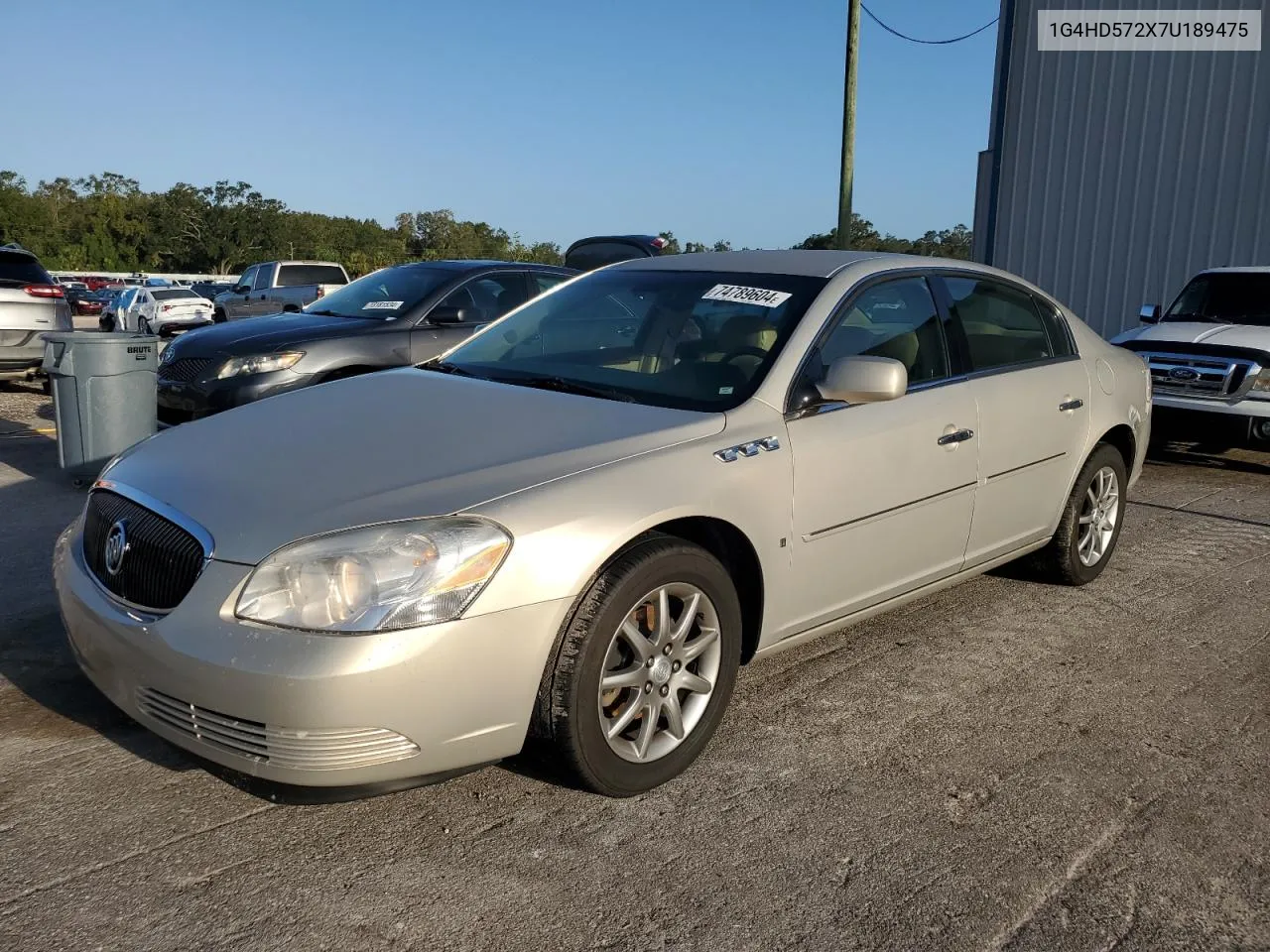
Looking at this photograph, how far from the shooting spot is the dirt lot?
2473mm

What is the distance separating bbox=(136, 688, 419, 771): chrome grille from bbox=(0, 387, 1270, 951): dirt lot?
1.02 feet

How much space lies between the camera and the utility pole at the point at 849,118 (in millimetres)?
16578

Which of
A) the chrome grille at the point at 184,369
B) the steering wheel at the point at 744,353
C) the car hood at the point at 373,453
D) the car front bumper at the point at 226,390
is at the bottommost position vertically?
the car front bumper at the point at 226,390

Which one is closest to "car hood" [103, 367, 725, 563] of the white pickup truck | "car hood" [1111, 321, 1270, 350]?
the white pickup truck

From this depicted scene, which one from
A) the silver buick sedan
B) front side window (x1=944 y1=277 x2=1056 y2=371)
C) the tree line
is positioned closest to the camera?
the silver buick sedan

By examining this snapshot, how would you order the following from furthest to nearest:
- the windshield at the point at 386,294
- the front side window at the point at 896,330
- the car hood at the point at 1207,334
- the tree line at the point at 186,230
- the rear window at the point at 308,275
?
the tree line at the point at 186,230
the rear window at the point at 308,275
the car hood at the point at 1207,334
the windshield at the point at 386,294
the front side window at the point at 896,330

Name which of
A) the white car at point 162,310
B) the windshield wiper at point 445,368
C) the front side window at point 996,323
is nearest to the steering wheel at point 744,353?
the windshield wiper at point 445,368

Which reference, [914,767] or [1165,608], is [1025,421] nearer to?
[1165,608]

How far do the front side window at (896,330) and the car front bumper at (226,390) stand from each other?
4.42 meters

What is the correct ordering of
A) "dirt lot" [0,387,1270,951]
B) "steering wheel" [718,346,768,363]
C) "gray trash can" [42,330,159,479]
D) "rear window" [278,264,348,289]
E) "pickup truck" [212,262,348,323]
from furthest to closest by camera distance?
"rear window" [278,264,348,289], "pickup truck" [212,262,348,323], "gray trash can" [42,330,159,479], "steering wheel" [718,346,768,363], "dirt lot" [0,387,1270,951]

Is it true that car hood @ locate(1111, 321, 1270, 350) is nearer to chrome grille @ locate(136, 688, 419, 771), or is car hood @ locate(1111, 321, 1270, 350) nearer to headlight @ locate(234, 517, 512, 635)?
headlight @ locate(234, 517, 512, 635)

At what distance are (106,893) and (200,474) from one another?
1123 millimetres

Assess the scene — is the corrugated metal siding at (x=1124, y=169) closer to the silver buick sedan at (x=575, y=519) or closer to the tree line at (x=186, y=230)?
the silver buick sedan at (x=575, y=519)

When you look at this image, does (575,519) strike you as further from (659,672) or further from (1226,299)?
(1226,299)
